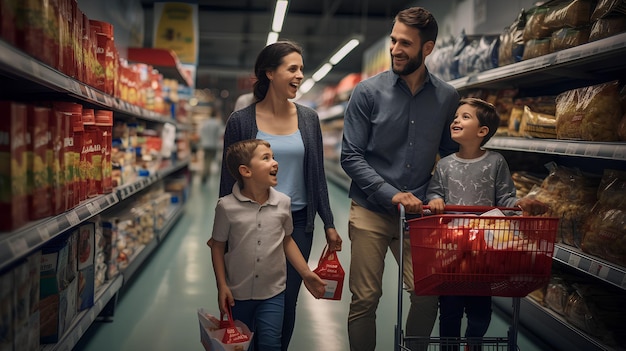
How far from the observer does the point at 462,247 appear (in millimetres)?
1884

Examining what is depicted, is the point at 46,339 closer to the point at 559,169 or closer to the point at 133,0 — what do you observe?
the point at 559,169

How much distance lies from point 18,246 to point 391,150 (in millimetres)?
1553

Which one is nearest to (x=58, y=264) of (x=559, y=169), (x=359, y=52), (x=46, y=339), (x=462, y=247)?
(x=46, y=339)

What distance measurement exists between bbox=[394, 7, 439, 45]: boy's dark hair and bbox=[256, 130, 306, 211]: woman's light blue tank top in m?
0.69

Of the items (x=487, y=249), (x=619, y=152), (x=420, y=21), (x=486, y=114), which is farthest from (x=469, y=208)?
(x=420, y=21)

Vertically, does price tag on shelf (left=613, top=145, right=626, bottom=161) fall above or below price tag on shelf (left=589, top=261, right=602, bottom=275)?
above

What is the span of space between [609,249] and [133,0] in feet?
24.9

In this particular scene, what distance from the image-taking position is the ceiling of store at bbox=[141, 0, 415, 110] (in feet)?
46.5

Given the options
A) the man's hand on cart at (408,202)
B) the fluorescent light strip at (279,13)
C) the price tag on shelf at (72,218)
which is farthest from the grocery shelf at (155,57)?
the man's hand on cart at (408,202)

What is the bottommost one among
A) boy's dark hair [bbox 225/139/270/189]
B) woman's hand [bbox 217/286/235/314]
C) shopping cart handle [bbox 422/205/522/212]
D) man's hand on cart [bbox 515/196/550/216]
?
woman's hand [bbox 217/286/235/314]

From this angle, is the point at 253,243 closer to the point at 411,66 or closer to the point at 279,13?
the point at 411,66

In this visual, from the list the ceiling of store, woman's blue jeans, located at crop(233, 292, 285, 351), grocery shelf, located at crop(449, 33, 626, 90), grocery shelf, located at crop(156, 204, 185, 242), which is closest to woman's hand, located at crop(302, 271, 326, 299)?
woman's blue jeans, located at crop(233, 292, 285, 351)

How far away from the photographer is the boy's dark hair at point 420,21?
2.46 metres

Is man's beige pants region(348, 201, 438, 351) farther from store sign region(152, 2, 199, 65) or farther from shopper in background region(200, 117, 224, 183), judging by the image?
shopper in background region(200, 117, 224, 183)
